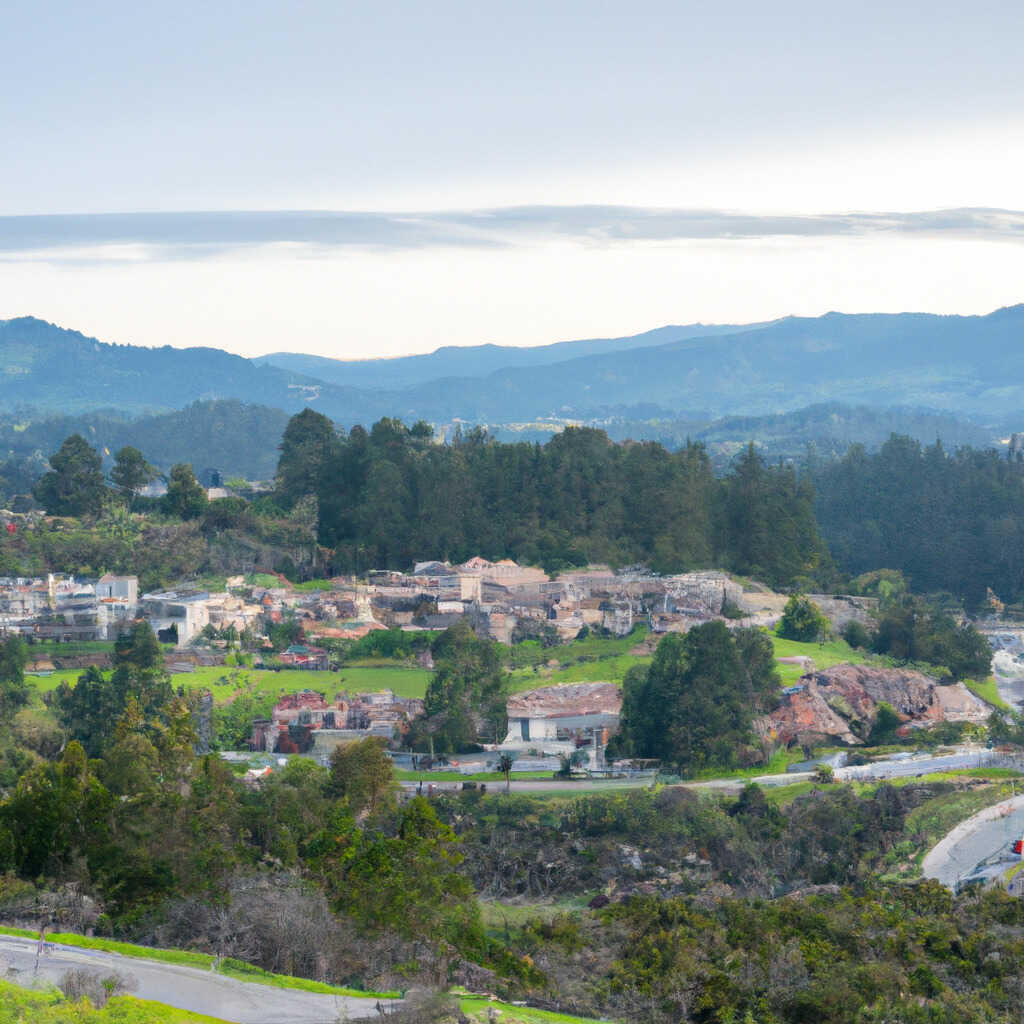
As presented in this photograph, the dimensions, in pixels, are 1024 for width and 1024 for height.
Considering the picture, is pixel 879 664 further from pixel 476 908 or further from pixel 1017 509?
pixel 1017 509

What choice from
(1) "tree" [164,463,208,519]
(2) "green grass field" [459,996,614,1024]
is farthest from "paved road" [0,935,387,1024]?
(1) "tree" [164,463,208,519]

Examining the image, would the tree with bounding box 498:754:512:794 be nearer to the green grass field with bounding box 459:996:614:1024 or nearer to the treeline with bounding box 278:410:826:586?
the green grass field with bounding box 459:996:614:1024

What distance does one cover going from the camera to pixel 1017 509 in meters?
51.2

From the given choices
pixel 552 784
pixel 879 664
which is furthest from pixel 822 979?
pixel 879 664

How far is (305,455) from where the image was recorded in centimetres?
4531

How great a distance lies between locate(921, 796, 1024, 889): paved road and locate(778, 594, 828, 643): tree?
38.1 feet

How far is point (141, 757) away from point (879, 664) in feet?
56.2

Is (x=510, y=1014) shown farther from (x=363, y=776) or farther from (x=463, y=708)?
(x=463, y=708)

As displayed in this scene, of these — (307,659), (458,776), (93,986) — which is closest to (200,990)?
(93,986)

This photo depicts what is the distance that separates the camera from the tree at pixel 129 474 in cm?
4188

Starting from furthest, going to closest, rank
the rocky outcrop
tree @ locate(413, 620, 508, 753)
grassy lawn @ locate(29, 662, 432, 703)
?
grassy lawn @ locate(29, 662, 432, 703) < the rocky outcrop < tree @ locate(413, 620, 508, 753)

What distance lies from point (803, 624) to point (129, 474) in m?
19.4

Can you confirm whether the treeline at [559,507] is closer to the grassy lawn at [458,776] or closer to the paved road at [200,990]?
the grassy lawn at [458,776]

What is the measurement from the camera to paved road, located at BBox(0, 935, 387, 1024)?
36.3ft
